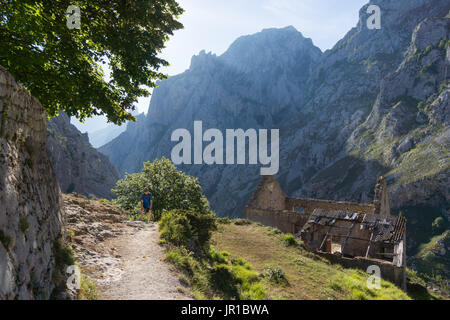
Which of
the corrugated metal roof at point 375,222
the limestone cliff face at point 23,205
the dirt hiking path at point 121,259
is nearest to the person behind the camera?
the limestone cliff face at point 23,205

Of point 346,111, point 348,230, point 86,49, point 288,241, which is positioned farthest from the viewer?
point 346,111

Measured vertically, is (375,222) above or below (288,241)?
above

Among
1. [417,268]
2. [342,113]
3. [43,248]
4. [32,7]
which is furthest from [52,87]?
[342,113]

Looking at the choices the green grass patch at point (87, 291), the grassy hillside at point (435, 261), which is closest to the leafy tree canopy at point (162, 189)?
the green grass patch at point (87, 291)

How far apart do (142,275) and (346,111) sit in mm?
149012

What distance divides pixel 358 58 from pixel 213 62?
94.0 metres

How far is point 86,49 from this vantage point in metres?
10.3

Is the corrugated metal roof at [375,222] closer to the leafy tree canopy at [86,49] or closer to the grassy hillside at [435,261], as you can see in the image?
the leafy tree canopy at [86,49]

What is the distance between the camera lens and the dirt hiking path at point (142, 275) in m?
6.93

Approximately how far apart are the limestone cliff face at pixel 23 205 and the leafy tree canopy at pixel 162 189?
1695 cm

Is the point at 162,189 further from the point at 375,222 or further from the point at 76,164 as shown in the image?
the point at 76,164

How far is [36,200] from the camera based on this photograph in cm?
638

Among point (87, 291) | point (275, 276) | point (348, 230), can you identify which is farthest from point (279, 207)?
point (87, 291)
